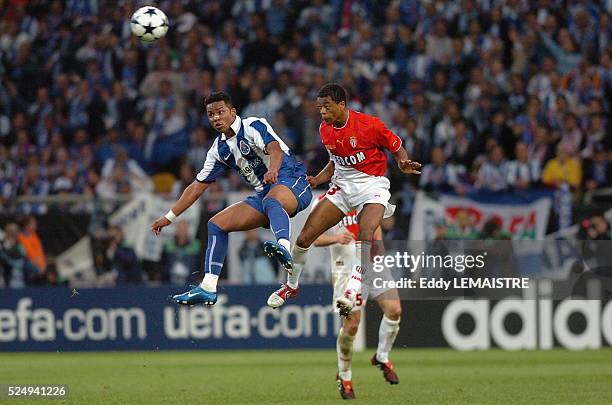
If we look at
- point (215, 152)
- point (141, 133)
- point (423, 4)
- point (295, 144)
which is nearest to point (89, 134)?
point (141, 133)

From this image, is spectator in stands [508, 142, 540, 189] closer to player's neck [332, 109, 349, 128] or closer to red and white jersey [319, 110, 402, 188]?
red and white jersey [319, 110, 402, 188]

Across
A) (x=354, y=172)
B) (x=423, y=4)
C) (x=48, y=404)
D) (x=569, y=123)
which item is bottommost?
(x=48, y=404)

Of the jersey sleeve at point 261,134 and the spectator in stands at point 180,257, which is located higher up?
the jersey sleeve at point 261,134

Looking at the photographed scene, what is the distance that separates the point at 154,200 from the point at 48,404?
7242 millimetres

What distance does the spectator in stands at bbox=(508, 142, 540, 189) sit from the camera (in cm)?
1877

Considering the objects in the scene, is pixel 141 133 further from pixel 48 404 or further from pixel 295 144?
pixel 48 404

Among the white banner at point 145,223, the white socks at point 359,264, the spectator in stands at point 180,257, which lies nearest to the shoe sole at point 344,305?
the white socks at point 359,264

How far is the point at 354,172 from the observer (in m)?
12.5

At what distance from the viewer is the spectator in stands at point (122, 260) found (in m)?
18.8

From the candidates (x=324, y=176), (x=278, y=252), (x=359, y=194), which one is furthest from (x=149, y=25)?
(x=278, y=252)

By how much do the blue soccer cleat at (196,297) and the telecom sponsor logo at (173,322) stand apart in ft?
23.3

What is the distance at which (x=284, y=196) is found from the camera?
12.3 m

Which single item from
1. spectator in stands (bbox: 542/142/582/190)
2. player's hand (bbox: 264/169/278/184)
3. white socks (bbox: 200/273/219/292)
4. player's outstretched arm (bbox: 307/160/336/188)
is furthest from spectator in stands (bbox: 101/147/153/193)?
player's hand (bbox: 264/169/278/184)

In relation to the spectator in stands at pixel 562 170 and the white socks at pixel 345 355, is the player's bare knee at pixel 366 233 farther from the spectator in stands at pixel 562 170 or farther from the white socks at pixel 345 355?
the spectator in stands at pixel 562 170
